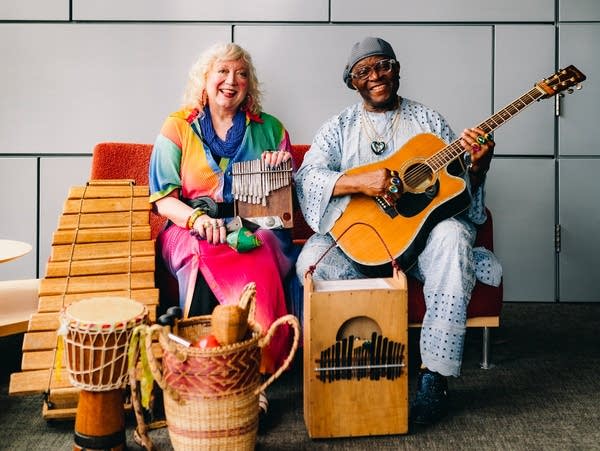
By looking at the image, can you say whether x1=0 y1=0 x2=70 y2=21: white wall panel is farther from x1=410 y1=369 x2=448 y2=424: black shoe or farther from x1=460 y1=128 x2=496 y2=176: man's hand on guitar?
x1=410 y1=369 x2=448 y2=424: black shoe

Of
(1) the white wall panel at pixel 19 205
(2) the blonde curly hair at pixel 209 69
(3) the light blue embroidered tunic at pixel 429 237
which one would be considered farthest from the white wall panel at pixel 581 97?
(1) the white wall panel at pixel 19 205

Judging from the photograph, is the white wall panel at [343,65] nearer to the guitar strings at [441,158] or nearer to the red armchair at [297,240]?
the red armchair at [297,240]

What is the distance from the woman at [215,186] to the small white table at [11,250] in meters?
0.61

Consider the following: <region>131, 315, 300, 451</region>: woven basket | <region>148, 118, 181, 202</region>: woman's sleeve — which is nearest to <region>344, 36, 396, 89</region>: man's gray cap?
<region>148, 118, 181, 202</region>: woman's sleeve

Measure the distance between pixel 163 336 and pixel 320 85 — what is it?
2.52 meters

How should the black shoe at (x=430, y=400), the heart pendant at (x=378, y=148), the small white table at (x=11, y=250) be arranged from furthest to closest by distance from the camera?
the heart pendant at (x=378, y=148) < the small white table at (x=11, y=250) < the black shoe at (x=430, y=400)

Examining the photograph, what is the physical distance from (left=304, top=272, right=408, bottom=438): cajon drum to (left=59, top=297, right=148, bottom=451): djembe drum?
63 cm

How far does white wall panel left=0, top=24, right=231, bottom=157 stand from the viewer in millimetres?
4297

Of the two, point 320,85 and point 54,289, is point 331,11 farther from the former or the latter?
point 54,289

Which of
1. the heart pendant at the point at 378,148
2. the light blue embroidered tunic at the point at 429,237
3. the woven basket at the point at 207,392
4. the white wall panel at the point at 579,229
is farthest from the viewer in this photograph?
the white wall panel at the point at 579,229

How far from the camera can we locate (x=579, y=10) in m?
4.35

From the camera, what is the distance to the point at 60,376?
2.52 meters

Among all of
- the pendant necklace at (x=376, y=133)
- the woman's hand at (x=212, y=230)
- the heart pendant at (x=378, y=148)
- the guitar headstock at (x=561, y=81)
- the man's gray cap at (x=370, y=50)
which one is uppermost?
the man's gray cap at (x=370, y=50)

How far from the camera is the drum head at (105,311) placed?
2.22 m
